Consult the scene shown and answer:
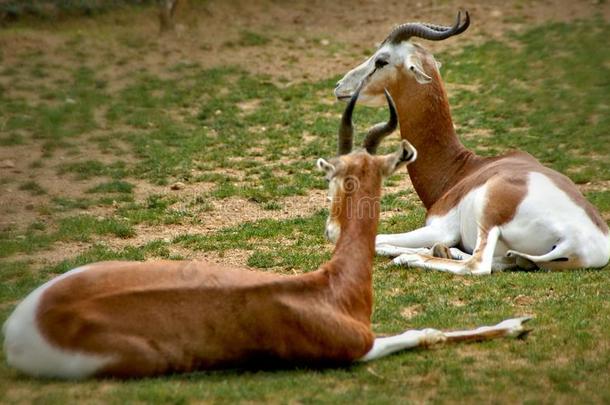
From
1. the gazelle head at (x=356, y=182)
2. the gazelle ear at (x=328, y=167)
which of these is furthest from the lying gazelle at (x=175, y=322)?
the gazelle ear at (x=328, y=167)

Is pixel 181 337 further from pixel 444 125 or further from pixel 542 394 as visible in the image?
pixel 444 125

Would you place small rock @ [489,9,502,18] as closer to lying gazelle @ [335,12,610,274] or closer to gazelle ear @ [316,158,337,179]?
lying gazelle @ [335,12,610,274]

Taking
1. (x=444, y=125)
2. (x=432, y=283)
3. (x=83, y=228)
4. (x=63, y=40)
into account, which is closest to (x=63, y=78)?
(x=63, y=40)

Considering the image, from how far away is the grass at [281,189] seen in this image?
594 cm

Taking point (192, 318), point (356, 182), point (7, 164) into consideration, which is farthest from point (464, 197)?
point (7, 164)

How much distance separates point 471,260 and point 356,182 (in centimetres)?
240

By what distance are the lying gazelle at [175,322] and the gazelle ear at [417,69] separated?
13.9 ft

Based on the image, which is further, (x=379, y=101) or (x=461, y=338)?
(x=379, y=101)

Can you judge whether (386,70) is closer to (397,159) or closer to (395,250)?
(395,250)

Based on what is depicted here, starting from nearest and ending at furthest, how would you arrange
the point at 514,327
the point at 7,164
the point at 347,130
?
the point at 514,327 < the point at 347,130 < the point at 7,164

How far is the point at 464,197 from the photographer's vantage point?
9.31 meters

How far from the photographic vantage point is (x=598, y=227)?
8609 mm

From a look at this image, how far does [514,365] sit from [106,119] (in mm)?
9502

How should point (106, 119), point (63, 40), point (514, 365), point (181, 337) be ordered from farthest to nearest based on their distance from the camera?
point (63, 40), point (106, 119), point (514, 365), point (181, 337)
